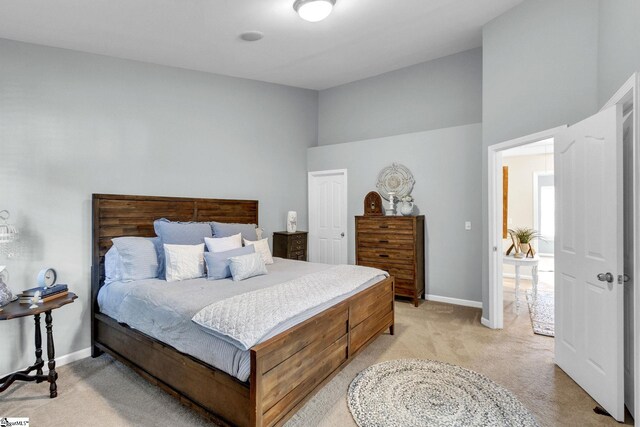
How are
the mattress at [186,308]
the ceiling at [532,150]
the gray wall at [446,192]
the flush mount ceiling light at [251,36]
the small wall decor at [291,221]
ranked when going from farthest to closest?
the ceiling at [532,150] → the small wall decor at [291,221] → the gray wall at [446,192] → the flush mount ceiling light at [251,36] → the mattress at [186,308]

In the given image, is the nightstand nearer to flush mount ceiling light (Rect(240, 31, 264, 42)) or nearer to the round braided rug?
the round braided rug

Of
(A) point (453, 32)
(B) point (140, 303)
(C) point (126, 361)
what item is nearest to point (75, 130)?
(B) point (140, 303)

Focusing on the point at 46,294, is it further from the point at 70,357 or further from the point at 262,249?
the point at 262,249

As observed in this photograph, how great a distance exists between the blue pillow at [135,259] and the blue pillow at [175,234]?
0.30 feet

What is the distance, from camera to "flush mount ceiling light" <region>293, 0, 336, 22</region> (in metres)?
2.74

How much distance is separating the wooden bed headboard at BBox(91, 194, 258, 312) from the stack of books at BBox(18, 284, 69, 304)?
1.55 feet

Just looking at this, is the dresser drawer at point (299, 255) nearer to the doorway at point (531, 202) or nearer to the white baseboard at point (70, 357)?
the white baseboard at point (70, 357)

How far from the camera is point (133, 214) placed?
338cm

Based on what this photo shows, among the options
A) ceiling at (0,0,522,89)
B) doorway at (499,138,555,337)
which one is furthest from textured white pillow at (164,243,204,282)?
doorway at (499,138,555,337)

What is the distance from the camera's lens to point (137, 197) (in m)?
3.42

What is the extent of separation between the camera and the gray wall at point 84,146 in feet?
9.04

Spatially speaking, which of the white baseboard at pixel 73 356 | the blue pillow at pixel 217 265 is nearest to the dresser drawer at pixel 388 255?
the blue pillow at pixel 217 265

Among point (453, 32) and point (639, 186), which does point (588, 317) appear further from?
point (453, 32)

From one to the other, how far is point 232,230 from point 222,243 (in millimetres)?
416
